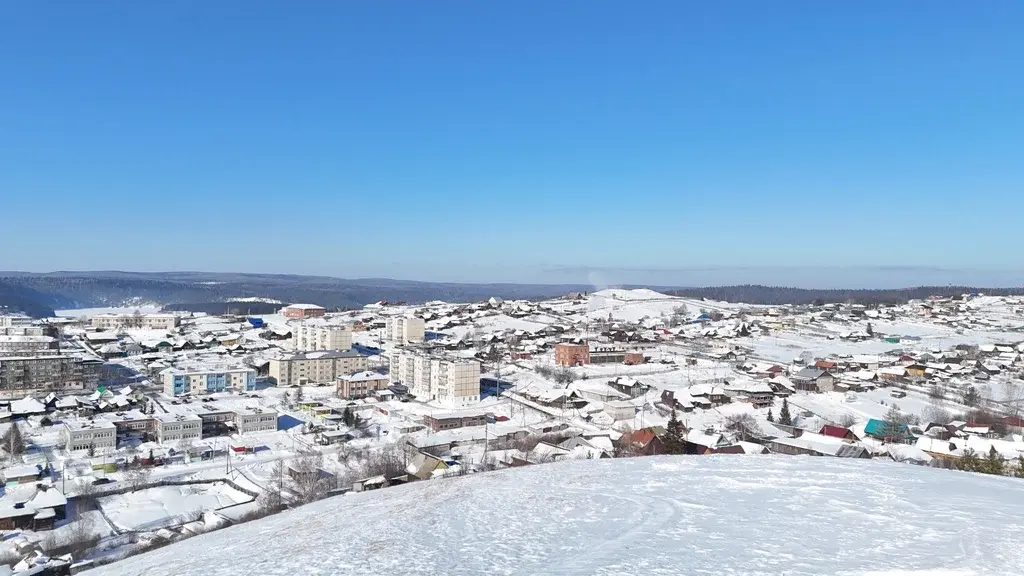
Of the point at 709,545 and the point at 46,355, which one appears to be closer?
the point at 709,545

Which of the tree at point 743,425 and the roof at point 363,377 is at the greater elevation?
the roof at point 363,377

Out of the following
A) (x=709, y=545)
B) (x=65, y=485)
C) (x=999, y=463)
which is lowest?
(x=65, y=485)

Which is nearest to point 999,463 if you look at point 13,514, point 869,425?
point 869,425

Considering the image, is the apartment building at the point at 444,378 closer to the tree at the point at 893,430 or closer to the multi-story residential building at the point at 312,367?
the multi-story residential building at the point at 312,367

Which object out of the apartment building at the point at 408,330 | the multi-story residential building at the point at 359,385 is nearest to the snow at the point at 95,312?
the apartment building at the point at 408,330

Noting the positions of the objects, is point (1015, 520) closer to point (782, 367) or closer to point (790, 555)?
point (790, 555)

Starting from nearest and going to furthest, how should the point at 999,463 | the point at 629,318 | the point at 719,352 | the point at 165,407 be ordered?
the point at 999,463 < the point at 165,407 < the point at 719,352 < the point at 629,318
